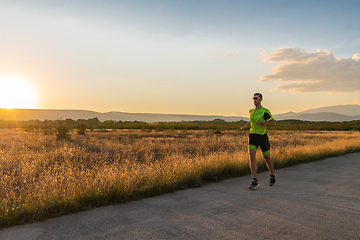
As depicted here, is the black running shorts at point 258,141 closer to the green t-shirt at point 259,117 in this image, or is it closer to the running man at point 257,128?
the running man at point 257,128

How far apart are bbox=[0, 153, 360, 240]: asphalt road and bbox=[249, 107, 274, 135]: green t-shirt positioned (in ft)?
4.62

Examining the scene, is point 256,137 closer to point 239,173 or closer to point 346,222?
point 239,173

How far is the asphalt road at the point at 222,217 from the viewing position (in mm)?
3699

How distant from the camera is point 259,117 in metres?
6.46

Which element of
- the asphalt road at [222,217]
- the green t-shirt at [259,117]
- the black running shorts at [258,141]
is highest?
the green t-shirt at [259,117]

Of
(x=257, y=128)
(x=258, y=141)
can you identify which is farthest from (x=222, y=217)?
(x=257, y=128)

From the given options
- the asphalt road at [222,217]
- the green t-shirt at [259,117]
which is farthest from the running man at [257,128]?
the asphalt road at [222,217]

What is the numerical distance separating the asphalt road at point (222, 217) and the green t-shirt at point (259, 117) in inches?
55.4

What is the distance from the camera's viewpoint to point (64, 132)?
810 inches

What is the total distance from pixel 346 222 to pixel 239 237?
75.2 inches

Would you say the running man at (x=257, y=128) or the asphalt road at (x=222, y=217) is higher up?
the running man at (x=257, y=128)

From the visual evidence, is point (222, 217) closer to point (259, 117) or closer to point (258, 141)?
point (258, 141)

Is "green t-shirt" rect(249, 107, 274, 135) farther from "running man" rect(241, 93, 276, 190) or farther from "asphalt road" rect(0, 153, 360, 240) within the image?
"asphalt road" rect(0, 153, 360, 240)

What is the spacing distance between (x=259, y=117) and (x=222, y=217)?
9.71 ft
